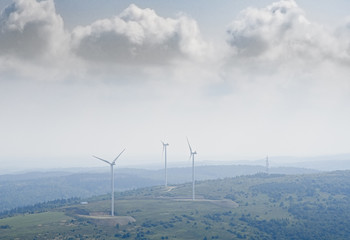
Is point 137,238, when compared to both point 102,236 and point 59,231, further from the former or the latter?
point 59,231

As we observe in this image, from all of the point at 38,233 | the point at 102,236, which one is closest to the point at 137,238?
the point at 102,236

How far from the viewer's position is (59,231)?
18750cm

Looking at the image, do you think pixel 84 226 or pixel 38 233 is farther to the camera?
pixel 84 226

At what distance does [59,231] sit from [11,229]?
970 inches

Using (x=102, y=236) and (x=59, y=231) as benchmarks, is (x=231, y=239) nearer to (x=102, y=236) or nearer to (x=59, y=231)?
(x=102, y=236)

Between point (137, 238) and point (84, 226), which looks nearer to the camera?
point (137, 238)

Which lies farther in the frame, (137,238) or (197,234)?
(197,234)

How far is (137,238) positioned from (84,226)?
28556mm

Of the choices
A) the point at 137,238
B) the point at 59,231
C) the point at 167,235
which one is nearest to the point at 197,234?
the point at 167,235

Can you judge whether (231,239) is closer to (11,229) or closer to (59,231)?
(59,231)

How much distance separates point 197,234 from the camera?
199 meters

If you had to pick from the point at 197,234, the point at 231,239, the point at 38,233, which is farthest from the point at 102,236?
the point at 231,239

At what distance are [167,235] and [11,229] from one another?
70496mm

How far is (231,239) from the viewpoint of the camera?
197 metres
